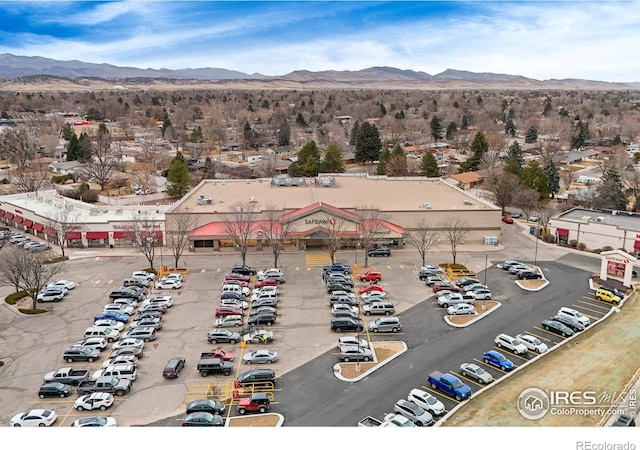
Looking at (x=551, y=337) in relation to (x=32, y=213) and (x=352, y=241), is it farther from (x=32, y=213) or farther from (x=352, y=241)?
(x=32, y=213)

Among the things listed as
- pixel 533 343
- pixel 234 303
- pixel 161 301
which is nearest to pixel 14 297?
pixel 161 301

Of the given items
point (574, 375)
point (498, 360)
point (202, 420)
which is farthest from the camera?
point (498, 360)

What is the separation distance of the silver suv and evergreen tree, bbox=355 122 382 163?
4013cm

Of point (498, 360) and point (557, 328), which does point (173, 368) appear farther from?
point (557, 328)

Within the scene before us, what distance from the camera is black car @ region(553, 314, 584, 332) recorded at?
74.6 feet

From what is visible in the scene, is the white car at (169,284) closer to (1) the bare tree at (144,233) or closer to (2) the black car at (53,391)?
(1) the bare tree at (144,233)

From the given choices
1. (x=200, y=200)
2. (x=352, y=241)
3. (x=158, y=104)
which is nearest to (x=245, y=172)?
A: (x=200, y=200)

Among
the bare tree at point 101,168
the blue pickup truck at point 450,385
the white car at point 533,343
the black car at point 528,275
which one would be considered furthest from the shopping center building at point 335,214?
the bare tree at point 101,168

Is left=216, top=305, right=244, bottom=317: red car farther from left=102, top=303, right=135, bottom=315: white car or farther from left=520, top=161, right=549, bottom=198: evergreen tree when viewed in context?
left=520, top=161, right=549, bottom=198: evergreen tree

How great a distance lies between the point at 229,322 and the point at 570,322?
14119mm

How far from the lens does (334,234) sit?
3200 cm

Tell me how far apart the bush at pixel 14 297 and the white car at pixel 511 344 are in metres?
21.9

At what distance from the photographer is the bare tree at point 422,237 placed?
32.7 meters

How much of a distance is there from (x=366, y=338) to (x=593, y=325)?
9619 millimetres
